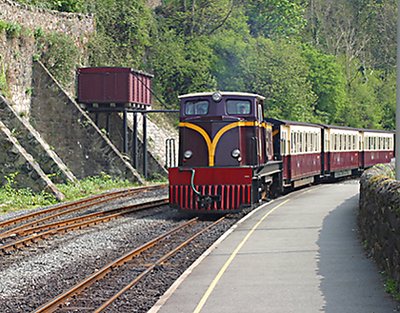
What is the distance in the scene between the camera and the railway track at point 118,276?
1111cm

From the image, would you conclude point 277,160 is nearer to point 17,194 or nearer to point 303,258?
point 17,194

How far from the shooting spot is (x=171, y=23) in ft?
202

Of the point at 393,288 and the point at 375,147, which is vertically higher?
the point at 375,147

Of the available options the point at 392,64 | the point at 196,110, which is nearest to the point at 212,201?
the point at 196,110

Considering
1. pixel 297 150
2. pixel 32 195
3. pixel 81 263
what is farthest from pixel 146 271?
pixel 297 150

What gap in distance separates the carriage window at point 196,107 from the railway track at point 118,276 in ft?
14.4

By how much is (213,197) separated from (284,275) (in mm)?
10063

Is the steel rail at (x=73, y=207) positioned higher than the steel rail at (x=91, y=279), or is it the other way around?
the steel rail at (x=73, y=207)

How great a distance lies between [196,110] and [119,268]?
30.3 feet

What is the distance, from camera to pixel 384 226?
1243 centimetres

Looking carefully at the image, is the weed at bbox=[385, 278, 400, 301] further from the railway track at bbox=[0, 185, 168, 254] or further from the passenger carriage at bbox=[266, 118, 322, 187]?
the passenger carriage at bbox=[266, 118, 322, 187]

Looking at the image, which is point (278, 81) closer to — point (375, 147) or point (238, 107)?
point (375, 147)

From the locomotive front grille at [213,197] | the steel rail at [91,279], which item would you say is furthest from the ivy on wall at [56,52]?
the steel rail at [91,279]

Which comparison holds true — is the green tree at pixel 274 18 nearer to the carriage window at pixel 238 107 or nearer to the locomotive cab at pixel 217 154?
the carriage window at pixel 238 107
